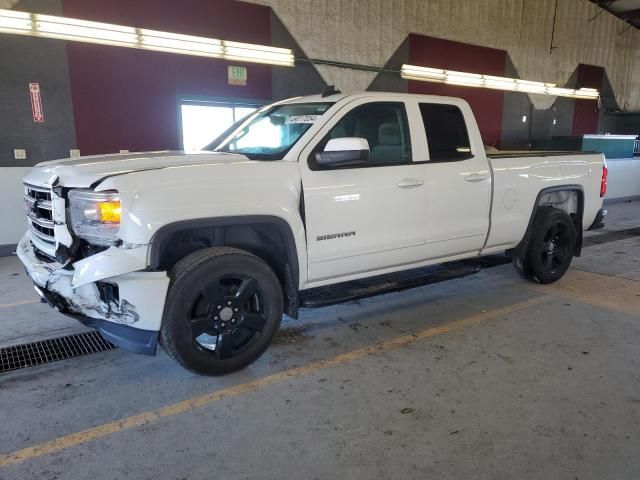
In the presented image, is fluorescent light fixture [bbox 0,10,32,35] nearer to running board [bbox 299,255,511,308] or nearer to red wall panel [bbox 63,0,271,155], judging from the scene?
red wall panel [bbox 63,0,271,155]

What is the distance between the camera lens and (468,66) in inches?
501

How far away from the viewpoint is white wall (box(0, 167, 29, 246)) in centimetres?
676

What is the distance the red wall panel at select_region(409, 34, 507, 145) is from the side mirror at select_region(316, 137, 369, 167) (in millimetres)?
8988

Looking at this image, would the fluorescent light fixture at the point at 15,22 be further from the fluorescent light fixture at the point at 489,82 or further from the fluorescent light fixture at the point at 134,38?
the fluorescent light fixture at the point at 489,82

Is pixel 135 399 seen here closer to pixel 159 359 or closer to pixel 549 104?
pixel 159 359

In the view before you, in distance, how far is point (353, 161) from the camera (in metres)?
3.30

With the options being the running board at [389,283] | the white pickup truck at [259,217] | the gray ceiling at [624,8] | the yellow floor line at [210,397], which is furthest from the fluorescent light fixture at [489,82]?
the yellow floor line at [210,397]

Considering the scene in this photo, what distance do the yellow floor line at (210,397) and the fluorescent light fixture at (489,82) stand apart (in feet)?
27.6

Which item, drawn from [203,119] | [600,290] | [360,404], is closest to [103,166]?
[360,404]

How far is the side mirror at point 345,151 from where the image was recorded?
323 centimetres

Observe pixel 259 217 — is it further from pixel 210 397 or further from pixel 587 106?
pixel 587 106

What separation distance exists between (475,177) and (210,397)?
2.87 m

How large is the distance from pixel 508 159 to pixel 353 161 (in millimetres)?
1970

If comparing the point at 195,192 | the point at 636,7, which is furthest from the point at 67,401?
the point at 636,7
